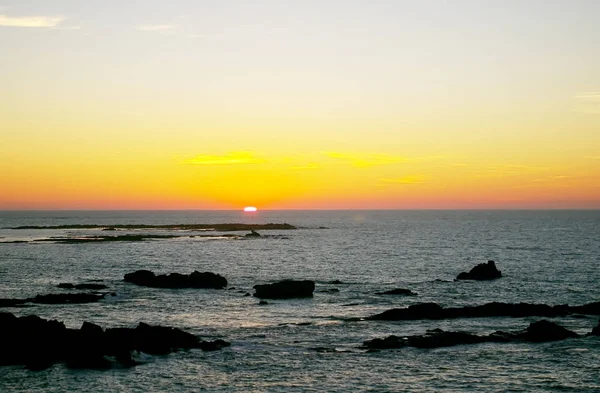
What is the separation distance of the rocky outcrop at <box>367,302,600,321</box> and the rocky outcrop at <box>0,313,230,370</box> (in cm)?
2007

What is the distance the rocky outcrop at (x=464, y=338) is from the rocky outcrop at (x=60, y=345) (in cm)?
1419

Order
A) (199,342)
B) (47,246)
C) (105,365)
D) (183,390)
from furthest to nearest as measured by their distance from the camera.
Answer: (47,246) → (199,342) → (105,365) → (183,390)

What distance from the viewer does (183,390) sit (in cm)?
3472

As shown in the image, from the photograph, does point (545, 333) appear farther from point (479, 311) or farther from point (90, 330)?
point (90, 330)

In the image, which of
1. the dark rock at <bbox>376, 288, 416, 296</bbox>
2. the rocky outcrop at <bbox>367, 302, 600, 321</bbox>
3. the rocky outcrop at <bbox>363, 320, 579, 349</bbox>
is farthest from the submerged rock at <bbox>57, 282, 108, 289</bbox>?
the rocky outcrop at <bbox>363, 320, 579, 349</bbox>

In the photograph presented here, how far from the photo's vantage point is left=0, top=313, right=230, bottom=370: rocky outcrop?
128ft

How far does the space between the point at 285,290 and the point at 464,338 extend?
25.4 m

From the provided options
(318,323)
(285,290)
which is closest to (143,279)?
(285,290)

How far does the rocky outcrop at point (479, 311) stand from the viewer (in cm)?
5394

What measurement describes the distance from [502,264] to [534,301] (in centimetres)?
4132

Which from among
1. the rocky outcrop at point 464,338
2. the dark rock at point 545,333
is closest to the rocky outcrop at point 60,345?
the rocky outcrop at point 464,338

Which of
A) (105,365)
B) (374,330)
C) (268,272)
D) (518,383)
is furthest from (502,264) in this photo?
(105,365)

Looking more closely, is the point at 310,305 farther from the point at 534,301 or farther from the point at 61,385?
the point at 61,385

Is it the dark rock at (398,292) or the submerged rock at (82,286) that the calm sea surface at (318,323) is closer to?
the submerged rock at (82,286)
